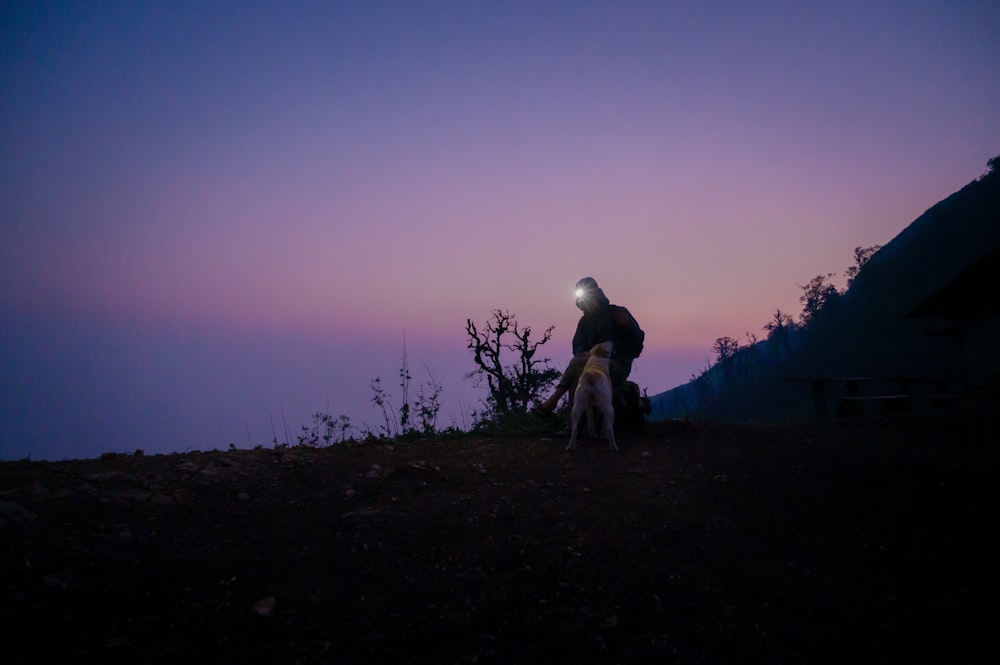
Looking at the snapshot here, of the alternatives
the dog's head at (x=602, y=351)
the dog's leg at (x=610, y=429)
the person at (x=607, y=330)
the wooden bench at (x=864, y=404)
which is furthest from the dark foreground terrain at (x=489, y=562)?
the wooden bench at (x=864, y=404)

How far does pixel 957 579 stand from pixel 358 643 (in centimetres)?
328

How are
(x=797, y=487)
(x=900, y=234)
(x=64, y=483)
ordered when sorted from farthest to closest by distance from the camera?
1. (x=900, y=234)
2. (x=797, y=487)
3. (x=64, y=483)

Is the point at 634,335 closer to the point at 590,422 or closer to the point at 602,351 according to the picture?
the point at 602,351

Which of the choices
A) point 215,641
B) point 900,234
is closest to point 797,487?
point 215,641

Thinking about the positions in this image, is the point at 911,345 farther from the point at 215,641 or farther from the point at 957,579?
the point at 215,641

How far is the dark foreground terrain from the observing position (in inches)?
86.0

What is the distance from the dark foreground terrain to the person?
2.81 meters

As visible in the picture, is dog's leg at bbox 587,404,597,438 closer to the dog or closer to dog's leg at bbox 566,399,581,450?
the dog

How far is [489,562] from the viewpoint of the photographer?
288cm

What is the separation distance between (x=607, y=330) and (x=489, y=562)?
197 inches

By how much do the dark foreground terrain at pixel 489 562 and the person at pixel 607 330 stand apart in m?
2.81

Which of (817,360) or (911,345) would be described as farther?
(817,360)

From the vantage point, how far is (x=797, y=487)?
415 centimetres

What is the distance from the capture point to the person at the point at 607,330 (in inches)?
286
